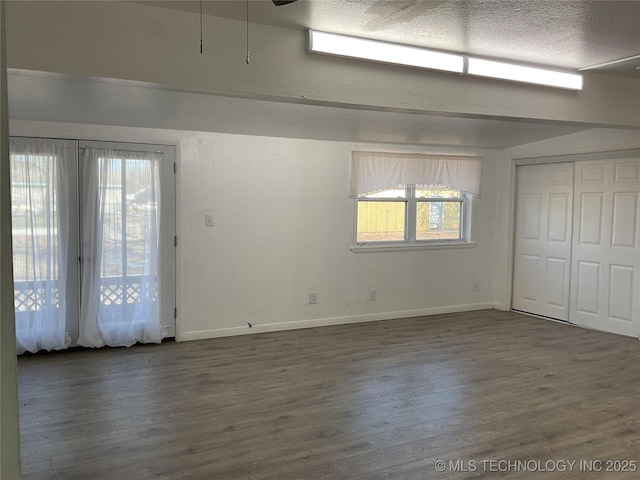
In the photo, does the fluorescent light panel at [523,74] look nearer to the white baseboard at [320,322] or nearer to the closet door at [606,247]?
the closet door at [606,247]

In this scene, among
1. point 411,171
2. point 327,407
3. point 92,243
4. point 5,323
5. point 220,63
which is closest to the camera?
point 5,323

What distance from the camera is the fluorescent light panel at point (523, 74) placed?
354 cm

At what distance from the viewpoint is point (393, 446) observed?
283 centimetres

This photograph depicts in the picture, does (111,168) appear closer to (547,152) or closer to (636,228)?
(547,152)

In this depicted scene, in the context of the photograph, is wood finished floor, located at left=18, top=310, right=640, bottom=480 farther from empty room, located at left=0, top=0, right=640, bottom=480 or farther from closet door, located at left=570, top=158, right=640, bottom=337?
closet door, located at left=570, top=158, right=640, bottom=337

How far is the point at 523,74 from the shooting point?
3730mm

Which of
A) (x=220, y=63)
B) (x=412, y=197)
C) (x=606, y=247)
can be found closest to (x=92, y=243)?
(x=220, y=63)

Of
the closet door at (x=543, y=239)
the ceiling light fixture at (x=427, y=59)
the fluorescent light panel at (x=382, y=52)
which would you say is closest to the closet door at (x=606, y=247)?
the closet door at (x=543, y=239)

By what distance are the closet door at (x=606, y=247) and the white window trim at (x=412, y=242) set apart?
1.32 meters

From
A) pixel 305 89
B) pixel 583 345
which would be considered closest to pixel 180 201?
pixel 305 89

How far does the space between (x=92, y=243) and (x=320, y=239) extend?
7.89ft

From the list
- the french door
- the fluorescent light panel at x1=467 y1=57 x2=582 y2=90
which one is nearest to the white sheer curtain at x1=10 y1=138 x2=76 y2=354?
the french door

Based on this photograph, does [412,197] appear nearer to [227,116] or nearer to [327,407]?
[227,116]

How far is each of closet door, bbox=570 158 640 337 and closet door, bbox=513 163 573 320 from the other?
138 mm
